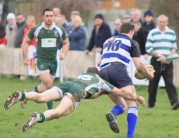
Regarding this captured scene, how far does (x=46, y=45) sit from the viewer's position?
14953mm

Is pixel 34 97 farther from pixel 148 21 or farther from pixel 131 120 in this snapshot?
pixel 148 21

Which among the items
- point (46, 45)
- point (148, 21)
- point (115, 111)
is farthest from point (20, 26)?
point (115, 111)

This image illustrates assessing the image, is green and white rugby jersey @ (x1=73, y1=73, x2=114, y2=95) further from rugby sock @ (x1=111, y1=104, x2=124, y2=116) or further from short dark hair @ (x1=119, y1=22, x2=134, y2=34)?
short dark hair @ (x1=119, y1=22, x2=134, y2=34)

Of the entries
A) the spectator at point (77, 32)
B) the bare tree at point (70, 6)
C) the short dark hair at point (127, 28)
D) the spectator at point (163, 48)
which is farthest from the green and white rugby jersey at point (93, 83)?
the bare tree at point (70, 6)

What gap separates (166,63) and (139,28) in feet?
9.66

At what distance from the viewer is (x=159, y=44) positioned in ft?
55.6

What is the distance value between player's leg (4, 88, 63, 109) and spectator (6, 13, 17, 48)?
14179 mm

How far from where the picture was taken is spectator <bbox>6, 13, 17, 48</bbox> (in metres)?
24.9

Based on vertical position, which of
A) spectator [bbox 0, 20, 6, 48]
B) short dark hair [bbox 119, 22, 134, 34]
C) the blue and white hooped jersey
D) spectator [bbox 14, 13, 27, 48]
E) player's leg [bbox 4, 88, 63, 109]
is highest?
short dark hair [bbox 119, 22, 134, 34]

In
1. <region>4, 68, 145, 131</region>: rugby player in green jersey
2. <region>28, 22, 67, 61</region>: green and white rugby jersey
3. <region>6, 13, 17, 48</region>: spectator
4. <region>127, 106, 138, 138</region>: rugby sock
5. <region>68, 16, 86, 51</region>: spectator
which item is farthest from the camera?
<region>6, 13, 17, 48</region>: spectator

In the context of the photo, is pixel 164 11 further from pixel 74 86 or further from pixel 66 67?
pixel 74 86

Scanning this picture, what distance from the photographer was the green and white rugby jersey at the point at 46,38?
584 inches

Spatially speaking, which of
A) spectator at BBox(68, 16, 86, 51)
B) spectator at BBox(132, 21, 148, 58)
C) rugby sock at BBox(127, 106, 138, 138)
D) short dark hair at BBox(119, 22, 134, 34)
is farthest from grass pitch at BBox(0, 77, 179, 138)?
spectator at BBox(68, 16, 86, 51)

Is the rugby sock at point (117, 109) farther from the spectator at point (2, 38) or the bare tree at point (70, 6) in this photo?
the bare tree at point (70, 6)
